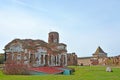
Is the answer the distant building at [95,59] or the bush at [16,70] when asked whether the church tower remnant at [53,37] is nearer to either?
the distant building at [95,59]

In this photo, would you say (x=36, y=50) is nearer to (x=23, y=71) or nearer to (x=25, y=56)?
(x=25, y=56)

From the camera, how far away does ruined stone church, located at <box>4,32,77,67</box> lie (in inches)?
1919

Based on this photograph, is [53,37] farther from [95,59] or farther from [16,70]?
[16,70]

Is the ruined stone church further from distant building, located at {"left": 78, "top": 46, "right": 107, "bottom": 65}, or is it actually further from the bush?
distant building, located at {"left": 78, "top": 46, "right": 107, "bottom": 65}

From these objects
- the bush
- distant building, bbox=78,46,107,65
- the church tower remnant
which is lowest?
the bush

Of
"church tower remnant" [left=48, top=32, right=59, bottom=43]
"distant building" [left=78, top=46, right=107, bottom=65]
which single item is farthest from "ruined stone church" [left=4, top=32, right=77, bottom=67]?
"distant building" [left=78, top=46, right=107, bottom=65]

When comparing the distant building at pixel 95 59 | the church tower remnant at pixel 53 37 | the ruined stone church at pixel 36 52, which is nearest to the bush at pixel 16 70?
the ruined stone church at pixel 36 52

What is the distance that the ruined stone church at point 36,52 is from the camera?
4875cm

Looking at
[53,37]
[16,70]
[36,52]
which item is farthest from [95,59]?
[16,70]

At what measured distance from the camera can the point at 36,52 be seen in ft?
165

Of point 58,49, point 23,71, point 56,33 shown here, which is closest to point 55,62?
point 58,49

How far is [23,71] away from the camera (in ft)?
129

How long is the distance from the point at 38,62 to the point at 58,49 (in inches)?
257

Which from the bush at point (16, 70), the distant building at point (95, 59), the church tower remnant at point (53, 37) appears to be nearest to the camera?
the bush at point (16, 70)
